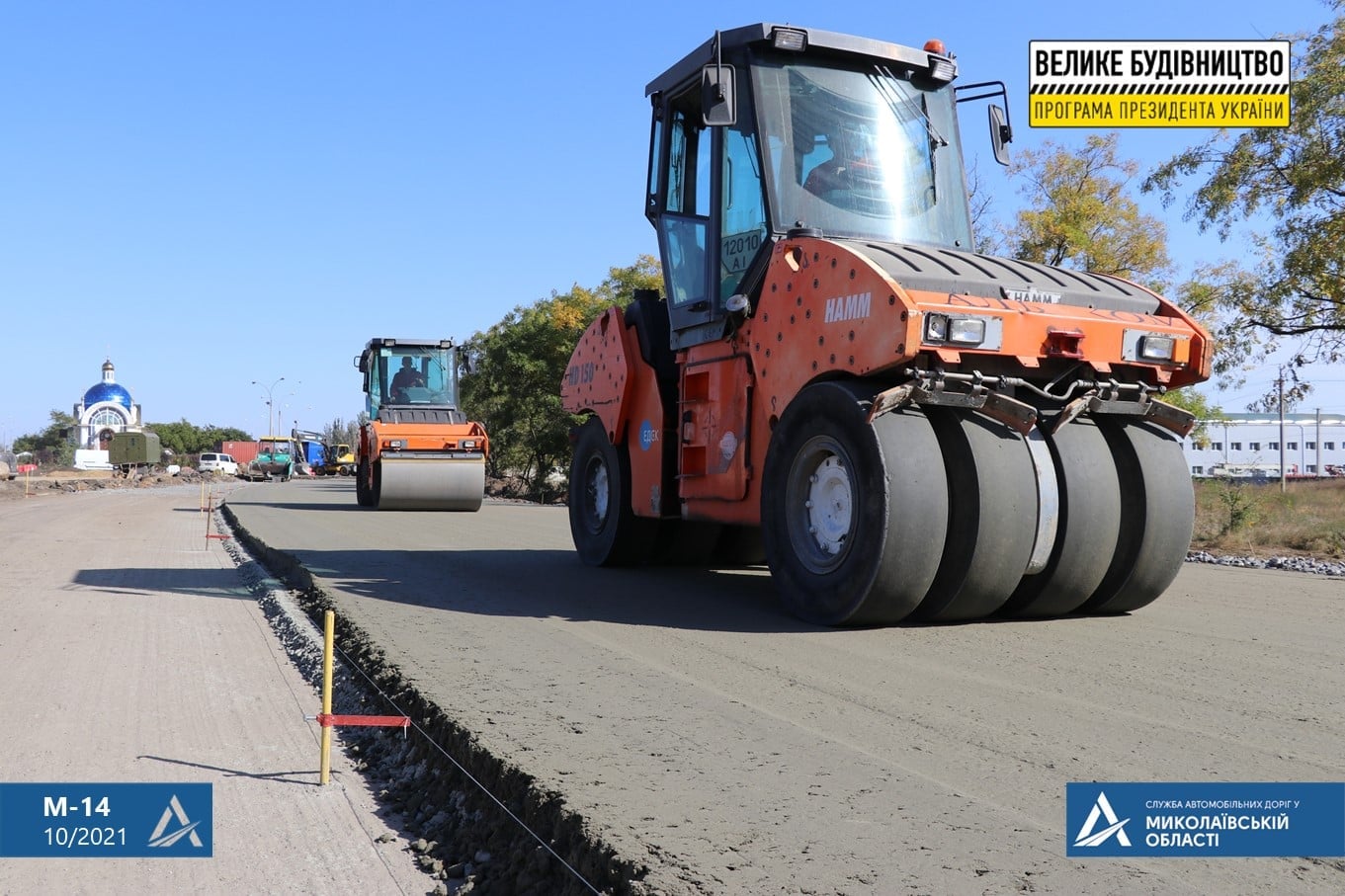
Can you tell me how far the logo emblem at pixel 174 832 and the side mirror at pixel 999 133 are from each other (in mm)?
6921

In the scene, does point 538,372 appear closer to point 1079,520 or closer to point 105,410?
point 1079,520

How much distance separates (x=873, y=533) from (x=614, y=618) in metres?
1.92

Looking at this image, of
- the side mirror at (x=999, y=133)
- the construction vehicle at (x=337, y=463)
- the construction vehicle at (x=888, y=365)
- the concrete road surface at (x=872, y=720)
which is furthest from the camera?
the construction vehicle at (x=337, y=463)

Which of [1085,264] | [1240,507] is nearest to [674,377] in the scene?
[1240,507]

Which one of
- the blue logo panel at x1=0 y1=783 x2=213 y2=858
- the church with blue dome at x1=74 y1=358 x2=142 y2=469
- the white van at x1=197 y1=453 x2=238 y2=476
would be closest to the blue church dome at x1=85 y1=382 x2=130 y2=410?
the church with blue dome at x1=74 y1=358 x2=142 y2=469

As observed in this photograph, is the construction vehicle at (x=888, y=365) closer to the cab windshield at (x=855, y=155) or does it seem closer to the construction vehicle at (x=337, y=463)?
the cab windshield at (x=855, y=155)

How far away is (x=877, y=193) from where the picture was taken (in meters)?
8.01

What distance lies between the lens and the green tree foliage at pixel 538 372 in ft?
112

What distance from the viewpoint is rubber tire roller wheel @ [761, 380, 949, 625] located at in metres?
6.44

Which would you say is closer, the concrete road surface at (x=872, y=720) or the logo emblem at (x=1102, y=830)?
the concrete road surface at (x=872, y=720)

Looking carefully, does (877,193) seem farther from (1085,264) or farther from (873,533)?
(1085,264)

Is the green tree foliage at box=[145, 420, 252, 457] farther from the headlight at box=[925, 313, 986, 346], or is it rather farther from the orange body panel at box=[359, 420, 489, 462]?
the headlight at box=[925, 313, 986, 346]

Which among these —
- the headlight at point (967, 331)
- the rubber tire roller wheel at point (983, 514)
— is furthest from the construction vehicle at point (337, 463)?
the headlight at point (967, 331)

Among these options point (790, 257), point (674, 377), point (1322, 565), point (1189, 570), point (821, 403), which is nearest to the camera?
point (821, 403)
